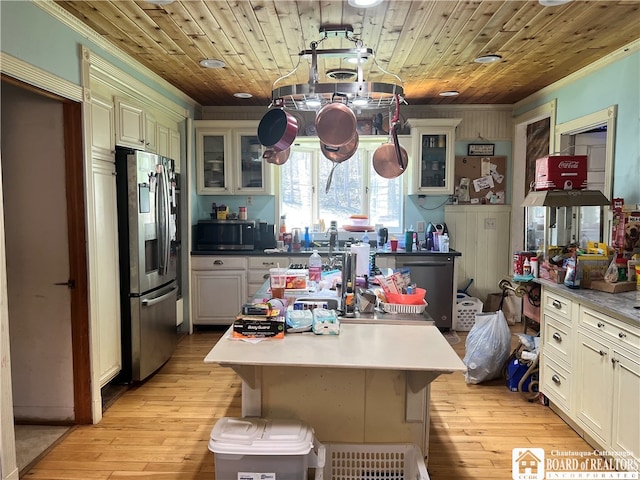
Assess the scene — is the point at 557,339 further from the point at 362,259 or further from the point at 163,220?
the point at 163,220

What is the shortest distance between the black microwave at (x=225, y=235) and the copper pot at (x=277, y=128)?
2.67 m

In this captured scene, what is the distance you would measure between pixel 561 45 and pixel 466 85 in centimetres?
122

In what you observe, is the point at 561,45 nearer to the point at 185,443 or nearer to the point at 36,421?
the point at 185,443

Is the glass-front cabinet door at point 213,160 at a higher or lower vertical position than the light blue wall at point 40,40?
lower

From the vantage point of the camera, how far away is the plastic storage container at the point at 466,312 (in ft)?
16.2

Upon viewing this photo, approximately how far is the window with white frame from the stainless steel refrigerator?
185cm

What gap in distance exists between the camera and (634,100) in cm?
306

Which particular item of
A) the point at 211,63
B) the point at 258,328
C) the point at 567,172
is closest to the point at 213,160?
the point at 211,63

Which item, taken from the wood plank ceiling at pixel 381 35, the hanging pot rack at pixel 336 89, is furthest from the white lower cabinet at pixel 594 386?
the wood plank ceiling at pixel 381 35

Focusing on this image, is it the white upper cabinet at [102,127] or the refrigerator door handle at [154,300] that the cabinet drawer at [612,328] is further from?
the white upper cabinet at [102,127]

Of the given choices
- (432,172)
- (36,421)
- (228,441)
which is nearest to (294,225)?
(432,172)

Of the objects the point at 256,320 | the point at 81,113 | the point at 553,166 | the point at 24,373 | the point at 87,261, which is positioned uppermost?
the point at 81,113

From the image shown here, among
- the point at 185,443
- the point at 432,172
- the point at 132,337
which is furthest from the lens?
the point at 432,172

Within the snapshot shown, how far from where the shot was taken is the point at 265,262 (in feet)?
15.9
